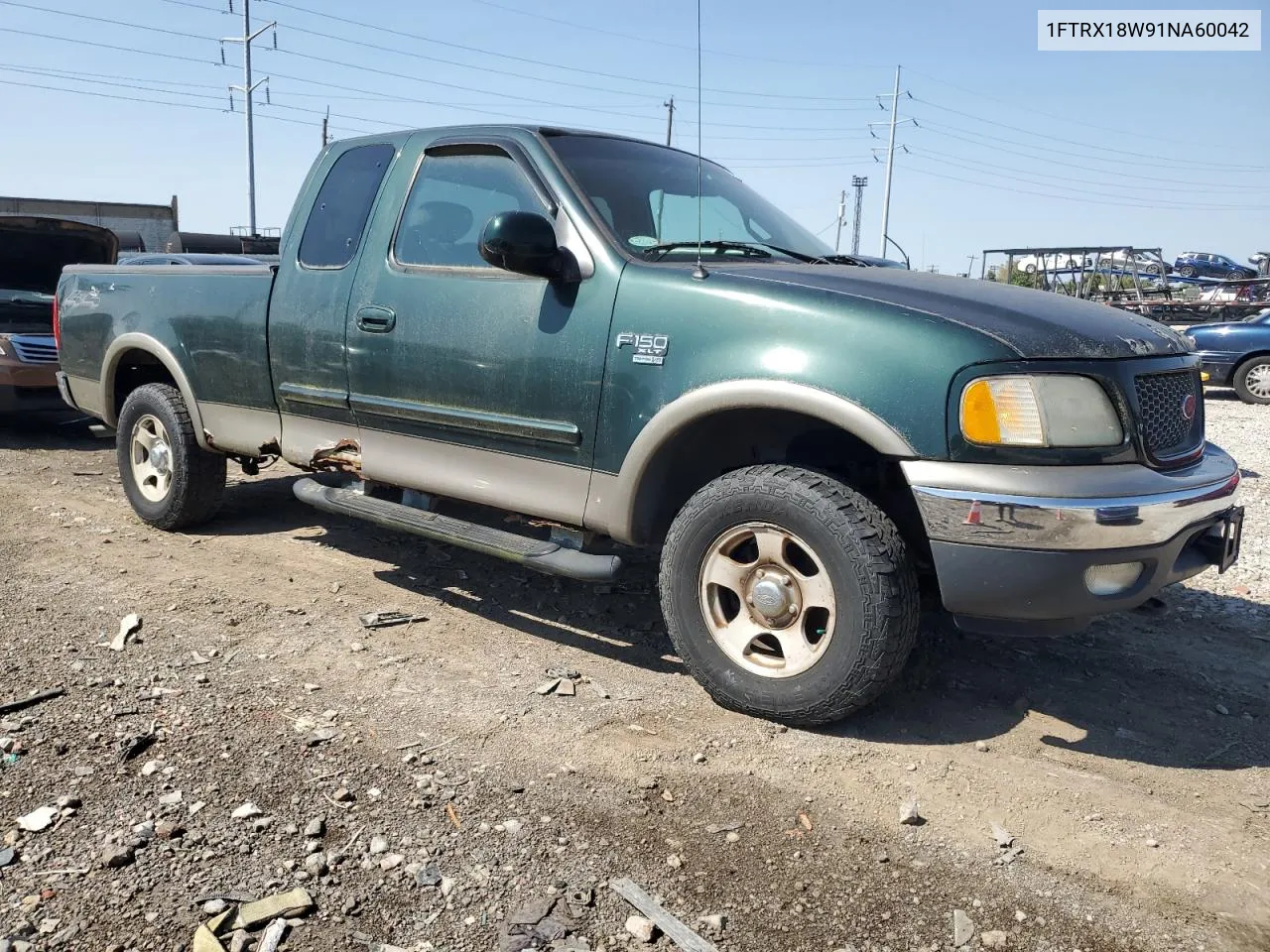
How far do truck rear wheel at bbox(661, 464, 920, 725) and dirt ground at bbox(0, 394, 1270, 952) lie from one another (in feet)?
0.61

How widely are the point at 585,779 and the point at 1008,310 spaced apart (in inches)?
75.3

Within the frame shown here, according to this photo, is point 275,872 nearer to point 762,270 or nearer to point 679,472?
point 679,472

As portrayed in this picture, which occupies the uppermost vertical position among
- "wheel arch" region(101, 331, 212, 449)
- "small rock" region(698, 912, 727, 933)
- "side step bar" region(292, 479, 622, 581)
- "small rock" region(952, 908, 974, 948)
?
"wheel arch" region(101, 331, 212, 449)

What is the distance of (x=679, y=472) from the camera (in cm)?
364

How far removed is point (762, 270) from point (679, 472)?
0.77 meters

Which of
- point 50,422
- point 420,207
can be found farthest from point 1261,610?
point 50,422

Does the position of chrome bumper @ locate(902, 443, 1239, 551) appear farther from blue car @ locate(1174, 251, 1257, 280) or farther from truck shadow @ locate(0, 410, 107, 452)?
blue car @ locate(1174, 251, 1257, 280)

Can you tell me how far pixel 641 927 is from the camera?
2256 mm

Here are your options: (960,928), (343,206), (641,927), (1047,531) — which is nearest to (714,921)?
(641,927)

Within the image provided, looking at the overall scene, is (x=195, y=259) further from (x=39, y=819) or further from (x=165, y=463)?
(x=39, y=819)

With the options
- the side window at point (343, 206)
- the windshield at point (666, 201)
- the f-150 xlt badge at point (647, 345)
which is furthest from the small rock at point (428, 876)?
the side window at point (343, 206)

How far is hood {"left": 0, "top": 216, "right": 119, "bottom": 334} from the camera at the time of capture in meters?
8.77

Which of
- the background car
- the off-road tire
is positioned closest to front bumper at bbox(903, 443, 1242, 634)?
the background car

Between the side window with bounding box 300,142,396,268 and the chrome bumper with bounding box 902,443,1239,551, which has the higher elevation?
the side window with bounding box 300,142,396,268
